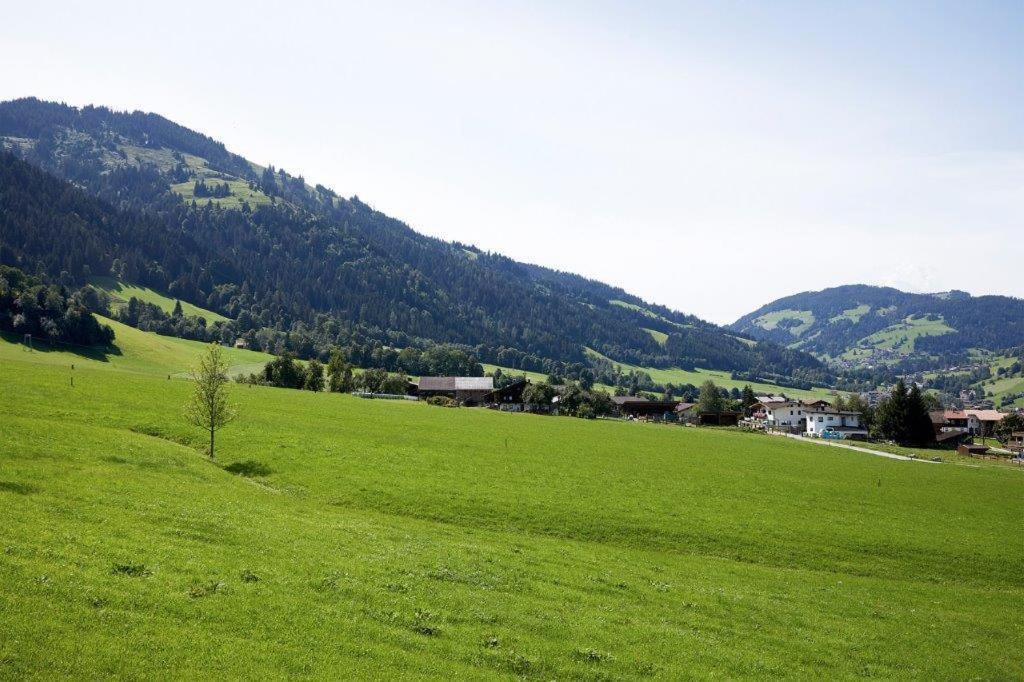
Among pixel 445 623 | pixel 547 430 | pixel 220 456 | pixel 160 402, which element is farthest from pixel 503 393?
pixel 445 623

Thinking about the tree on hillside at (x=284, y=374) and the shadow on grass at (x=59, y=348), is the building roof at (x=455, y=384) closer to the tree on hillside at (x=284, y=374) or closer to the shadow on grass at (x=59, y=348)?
the tree on hillside at (x=284, y=374)

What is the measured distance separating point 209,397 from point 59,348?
114m

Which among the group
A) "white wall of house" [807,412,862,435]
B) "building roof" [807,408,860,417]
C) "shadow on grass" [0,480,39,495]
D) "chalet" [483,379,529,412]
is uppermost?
"building roof" [807,408,860,417]

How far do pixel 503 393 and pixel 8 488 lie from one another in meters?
163

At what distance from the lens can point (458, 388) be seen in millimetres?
A: 186000

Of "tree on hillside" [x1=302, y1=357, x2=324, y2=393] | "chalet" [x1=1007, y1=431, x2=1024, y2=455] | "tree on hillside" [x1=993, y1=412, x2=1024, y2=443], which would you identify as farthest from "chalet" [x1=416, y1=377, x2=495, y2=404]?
"tree on hillside" [x1=993, y1=412, x2=1024, y2=443]

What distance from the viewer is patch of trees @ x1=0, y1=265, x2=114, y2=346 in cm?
13500

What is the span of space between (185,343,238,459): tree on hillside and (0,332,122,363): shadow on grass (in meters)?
104

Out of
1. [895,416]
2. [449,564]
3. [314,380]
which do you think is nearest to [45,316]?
[314,380]

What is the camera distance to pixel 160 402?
62688mm

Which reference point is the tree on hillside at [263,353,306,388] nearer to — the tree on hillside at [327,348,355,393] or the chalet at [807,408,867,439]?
the tree on hillside at [327,348,355,393]

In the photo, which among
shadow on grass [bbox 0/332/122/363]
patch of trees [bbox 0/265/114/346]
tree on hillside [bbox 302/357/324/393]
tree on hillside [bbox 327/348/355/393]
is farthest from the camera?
A: tree on hillside [bbox 327/348/355/393]

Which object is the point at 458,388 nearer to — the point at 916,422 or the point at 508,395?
the point at 508,395

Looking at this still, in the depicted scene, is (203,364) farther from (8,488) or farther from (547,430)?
(547,430)
